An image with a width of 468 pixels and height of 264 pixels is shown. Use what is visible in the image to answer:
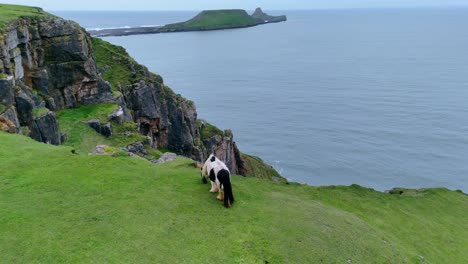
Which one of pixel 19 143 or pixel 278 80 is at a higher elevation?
pixel 19 143

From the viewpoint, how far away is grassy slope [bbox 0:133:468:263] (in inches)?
598

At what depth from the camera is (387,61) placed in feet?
599

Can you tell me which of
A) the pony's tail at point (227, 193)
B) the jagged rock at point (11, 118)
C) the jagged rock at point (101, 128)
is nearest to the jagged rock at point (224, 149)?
the jagged rock at point (101, 128)

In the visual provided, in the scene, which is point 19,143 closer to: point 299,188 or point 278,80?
point 299,188

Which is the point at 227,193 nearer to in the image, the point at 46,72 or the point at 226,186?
the point at 226,186

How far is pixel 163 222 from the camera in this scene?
55.8 feet

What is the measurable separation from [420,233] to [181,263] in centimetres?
1674

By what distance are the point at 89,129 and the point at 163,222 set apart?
24679 mm

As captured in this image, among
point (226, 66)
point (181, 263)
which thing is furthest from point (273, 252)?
point (226, 66)

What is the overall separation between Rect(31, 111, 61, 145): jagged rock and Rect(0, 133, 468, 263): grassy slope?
6.79 m

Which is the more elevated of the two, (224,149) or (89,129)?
(89,129)

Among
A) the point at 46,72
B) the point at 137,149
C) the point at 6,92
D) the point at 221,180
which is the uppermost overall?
the point at 46,72

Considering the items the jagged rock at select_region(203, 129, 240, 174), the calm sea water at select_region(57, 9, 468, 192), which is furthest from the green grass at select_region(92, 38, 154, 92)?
the calm sea water at select_region(57, 9, 468, 192)

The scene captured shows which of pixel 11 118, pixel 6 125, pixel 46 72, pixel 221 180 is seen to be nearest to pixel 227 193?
pixel 221 180
